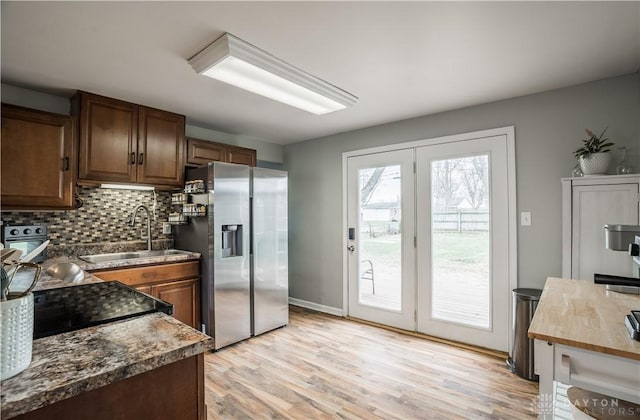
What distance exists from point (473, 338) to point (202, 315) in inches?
101

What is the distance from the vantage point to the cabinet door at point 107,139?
2562 millimetres

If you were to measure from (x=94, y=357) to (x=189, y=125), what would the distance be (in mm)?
3156

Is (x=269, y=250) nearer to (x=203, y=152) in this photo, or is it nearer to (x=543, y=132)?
(x=203, y=152)

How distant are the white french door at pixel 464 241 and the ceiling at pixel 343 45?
61 cm

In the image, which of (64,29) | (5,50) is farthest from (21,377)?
(5,50)

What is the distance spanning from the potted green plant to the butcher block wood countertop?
0.88 meters

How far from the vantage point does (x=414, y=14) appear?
1629mm

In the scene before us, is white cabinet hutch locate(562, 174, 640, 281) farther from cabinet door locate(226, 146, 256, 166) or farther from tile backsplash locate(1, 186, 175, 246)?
tile backsplash locate(1, 186, 175, 246)

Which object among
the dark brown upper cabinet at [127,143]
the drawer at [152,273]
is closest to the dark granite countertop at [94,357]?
the drawer at [152,273]

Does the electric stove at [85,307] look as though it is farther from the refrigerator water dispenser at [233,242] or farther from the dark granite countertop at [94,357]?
the refrigerator water dispenser at [233,242]

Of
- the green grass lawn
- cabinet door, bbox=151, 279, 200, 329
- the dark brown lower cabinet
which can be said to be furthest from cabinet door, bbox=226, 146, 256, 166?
the dark brown lower cabinet

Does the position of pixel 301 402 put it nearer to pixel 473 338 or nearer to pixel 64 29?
pixel 473 338

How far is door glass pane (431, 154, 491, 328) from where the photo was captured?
2.94m

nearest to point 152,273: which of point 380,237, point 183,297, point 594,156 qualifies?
point 183,297
